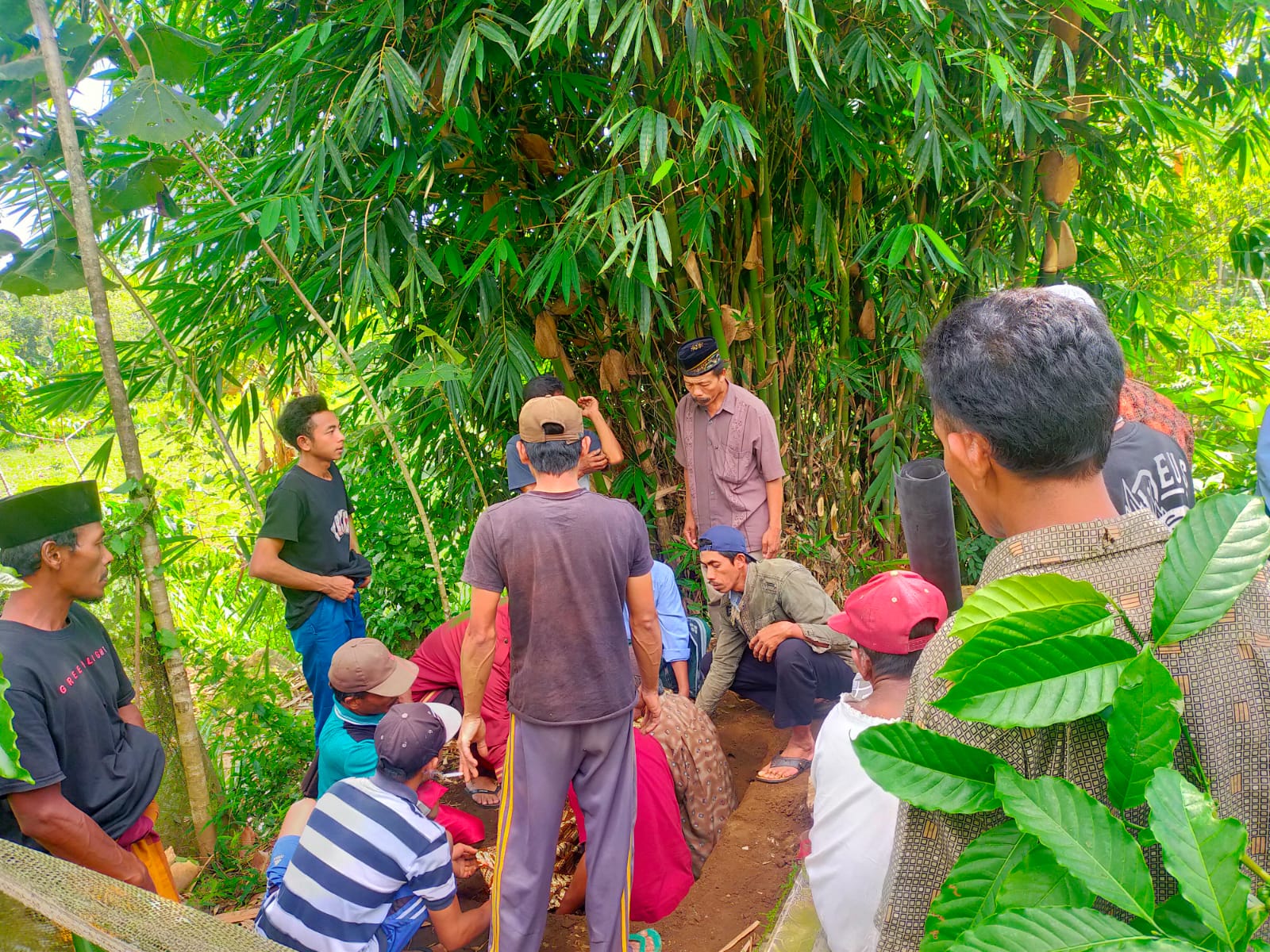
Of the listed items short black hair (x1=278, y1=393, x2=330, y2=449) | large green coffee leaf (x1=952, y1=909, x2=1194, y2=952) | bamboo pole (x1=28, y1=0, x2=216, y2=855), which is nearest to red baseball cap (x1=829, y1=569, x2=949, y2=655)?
large green coffee leaf (x1=952, y1=909, x2=1194, y2=952)

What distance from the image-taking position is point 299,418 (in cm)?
313

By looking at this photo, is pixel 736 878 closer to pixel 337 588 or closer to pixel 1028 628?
pixel 337 588

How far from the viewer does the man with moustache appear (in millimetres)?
1815

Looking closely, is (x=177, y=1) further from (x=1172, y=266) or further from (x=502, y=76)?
(x=1172, y=266)

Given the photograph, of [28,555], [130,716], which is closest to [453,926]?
[130,716]

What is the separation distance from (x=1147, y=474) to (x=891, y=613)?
3.02ft

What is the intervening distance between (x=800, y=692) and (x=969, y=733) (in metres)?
2.34

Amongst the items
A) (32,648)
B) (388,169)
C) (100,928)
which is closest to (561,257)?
(388,169)

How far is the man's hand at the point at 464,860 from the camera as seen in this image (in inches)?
106

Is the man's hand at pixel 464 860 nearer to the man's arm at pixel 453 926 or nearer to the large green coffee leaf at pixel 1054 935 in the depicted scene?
the man's arm at pixel 453 926

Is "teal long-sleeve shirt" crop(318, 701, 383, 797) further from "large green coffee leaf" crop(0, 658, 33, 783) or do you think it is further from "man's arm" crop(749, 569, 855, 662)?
"large green coffee leaf" crop(0, 658, 33, 783)

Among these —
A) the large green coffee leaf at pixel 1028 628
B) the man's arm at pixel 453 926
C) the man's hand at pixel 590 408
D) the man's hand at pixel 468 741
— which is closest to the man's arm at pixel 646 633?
the man's hand at pixel 468 741

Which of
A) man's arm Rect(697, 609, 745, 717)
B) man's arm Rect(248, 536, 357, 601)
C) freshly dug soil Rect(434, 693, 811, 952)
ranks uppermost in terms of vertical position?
man's arm Rect(248, 536, 357, 601)

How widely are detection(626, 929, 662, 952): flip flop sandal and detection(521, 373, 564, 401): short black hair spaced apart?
171 cm
